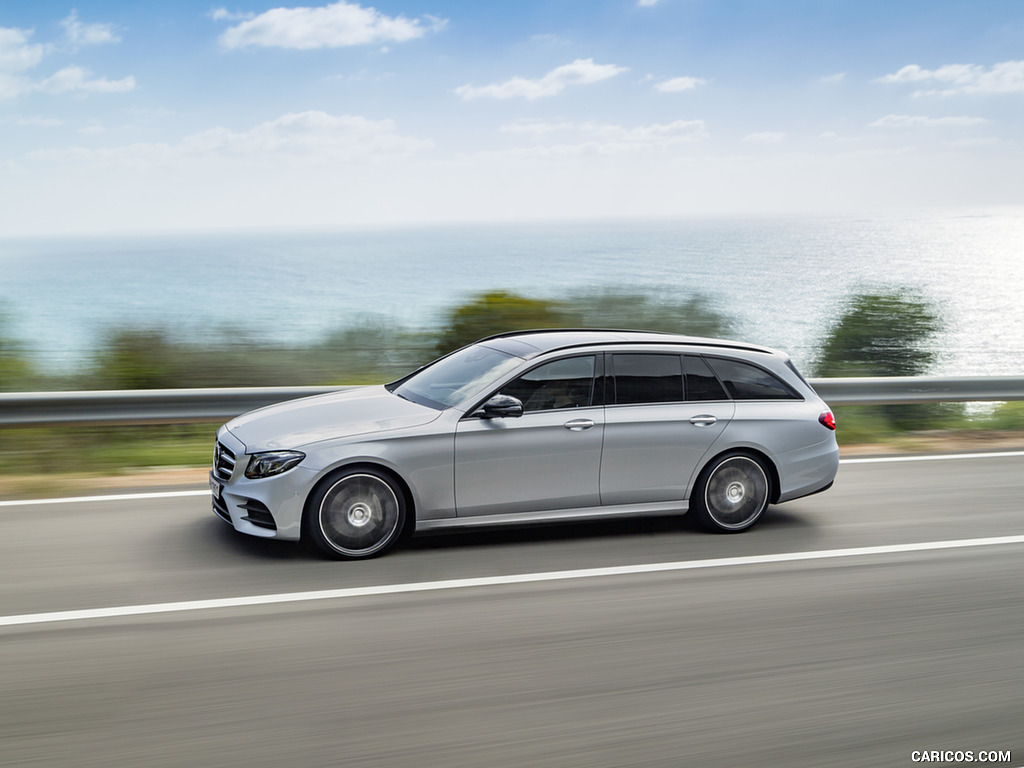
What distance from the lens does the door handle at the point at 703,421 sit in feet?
22.7

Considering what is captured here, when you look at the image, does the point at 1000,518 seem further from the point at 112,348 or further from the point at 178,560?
the point at 112,348

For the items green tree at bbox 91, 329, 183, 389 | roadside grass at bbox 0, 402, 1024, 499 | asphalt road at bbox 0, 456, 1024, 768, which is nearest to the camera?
asphalt road at bbox 0, 456, 1024, 768

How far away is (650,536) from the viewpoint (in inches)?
273

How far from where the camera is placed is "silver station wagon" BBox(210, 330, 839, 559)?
Result: 20.1 ft

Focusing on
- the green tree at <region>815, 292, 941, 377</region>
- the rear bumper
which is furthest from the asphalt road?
the green tree at <region>815, 292, 941, 377</region>

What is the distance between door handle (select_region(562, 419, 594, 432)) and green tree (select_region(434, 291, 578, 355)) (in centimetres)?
562

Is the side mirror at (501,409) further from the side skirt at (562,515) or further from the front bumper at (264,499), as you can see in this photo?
the front bumper at (264,499)

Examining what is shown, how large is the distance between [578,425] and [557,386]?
0.32 metres

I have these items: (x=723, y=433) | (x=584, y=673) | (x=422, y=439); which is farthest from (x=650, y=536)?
(x=584, y=673)

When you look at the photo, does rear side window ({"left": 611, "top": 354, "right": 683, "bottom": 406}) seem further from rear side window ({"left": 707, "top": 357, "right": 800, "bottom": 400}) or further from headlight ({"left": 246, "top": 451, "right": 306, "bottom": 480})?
headlight ({"left": 246, "top": 451, "right": 306, "bottom": 480})

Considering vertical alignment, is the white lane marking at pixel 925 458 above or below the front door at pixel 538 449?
below

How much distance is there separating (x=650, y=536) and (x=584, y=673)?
8.16 ft

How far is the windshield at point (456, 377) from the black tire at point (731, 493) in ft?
5.42

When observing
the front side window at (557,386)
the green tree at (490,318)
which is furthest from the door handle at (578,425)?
the green tree at (490,318)
